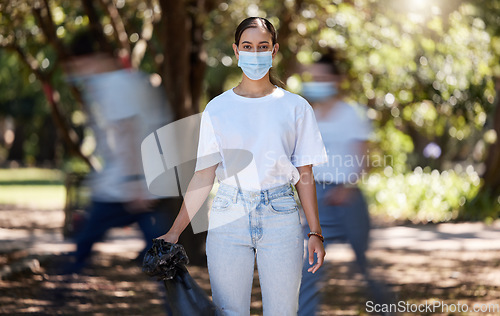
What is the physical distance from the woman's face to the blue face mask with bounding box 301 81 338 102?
6.43 ft

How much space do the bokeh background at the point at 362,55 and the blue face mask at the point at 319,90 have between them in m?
2.08

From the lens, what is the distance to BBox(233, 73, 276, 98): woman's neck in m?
3.48

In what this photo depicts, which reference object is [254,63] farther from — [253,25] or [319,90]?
[319,90]

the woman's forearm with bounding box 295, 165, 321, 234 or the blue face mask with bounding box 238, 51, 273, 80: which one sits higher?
the blue face mask with bounding box 238, 51, 273, 80

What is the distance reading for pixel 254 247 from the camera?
11.3 ft

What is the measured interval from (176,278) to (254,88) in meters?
0.90

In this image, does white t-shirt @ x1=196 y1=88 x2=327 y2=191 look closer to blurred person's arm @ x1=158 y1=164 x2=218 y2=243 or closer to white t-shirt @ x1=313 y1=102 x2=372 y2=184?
blurred person's arm @ x1=158 y1=164 x2=218 y2=243

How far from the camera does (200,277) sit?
27.5ft

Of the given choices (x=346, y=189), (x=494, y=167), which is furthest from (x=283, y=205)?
(x=494, y=167)

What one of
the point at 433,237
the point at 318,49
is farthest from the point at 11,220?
the point at 433,237

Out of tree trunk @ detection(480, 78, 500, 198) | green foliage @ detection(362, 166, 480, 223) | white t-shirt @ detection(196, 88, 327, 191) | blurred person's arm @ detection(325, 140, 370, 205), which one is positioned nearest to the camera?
white t-shirt @ detection(196, 88, 327, 191)

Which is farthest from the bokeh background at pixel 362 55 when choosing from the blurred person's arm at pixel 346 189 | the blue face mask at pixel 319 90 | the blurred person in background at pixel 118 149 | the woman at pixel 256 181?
the woman at pixel 256 181

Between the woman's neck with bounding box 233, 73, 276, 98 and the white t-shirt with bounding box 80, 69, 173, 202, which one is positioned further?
the white t-shirt with bounding box 80, 69, 173, 202

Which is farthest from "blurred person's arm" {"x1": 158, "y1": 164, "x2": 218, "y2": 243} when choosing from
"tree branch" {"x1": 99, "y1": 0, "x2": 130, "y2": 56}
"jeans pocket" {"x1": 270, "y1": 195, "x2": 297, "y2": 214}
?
"tree branch" {"x1": 99, "y1": 0, "x2": 130, "y2": 56}
